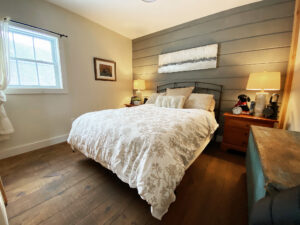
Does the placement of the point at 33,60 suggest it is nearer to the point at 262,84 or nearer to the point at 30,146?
the point at 30,146

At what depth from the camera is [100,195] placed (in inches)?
50.3

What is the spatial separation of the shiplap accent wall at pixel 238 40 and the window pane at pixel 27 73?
2.65 metres

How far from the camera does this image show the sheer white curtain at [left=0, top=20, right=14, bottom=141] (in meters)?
1.68

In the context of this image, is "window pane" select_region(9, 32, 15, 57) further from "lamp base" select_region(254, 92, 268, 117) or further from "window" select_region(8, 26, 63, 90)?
Result: "lamp base" select_region(254, 92, 268, 117)

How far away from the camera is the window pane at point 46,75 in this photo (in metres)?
2.23

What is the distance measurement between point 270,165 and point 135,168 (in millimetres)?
874

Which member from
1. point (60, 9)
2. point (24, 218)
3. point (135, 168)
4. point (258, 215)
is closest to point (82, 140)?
point (24, 218)

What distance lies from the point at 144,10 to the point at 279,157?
284 cm

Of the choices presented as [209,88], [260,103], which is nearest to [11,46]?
[209,88]

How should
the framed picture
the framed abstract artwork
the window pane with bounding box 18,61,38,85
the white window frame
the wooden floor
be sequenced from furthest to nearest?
the framed picture
the framed abstract artwork
the window pane with bounding box 18,61,38,85
the white window frame
the wooden floor

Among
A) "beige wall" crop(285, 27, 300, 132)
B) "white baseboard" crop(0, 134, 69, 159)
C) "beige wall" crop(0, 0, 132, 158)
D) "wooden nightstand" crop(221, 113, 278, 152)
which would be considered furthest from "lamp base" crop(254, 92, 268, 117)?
"white baseboard" crop(0, 134, 69, 159)

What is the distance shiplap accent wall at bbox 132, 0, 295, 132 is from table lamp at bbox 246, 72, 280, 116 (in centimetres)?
33

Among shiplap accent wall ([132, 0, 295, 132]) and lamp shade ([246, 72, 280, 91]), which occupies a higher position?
shiplap accent wall ([132, 0, 295, 132])

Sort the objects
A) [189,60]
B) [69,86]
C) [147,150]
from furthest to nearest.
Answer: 1. [189,60]
2. [69,86]
3. [147,150]
